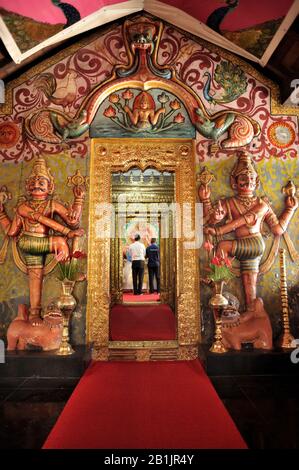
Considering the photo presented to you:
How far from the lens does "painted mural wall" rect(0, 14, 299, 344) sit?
156 inches

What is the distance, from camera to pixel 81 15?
3721 mm

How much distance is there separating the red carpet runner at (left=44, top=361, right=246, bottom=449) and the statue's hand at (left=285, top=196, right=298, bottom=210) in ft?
7.84

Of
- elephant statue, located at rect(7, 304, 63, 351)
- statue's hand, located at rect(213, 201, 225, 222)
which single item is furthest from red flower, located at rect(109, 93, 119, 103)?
elephant statue, located at rect(7, 304, 63, 351)

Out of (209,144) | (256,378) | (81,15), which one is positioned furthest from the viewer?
(209,144)

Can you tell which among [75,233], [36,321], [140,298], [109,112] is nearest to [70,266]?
[75,233]

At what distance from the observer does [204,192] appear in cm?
395

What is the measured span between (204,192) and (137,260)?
3363 mm

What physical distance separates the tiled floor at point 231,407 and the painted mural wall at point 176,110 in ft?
2.88

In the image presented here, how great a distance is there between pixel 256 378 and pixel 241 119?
3.31 metres

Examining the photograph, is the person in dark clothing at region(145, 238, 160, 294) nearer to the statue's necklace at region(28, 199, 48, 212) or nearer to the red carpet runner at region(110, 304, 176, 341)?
the red carpet runner at region(110, 304, 176, 341)

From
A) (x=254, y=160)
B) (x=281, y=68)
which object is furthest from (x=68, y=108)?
(x=281, y=68)

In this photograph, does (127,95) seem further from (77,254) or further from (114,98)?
(77,254)


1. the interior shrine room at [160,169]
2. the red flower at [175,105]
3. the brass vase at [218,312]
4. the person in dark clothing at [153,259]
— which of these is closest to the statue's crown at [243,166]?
the interior shrine room at [160,169]
